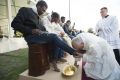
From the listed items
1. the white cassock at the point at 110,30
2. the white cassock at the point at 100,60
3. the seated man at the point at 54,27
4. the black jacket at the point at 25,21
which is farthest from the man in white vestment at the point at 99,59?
the white cassock at the point at 110,30

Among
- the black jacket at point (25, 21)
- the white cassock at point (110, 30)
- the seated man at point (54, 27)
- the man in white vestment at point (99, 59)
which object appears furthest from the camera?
the white cassock at point (110, 30)

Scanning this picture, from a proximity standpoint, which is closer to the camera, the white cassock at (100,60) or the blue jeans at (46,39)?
the white cassock at (100,60)

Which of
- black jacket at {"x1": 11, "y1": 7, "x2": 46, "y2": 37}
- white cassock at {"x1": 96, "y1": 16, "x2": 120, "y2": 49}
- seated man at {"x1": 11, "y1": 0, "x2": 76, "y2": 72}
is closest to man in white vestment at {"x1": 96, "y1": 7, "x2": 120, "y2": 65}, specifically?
white cassock at {"x1": 96, "y1": 16, "x2": 120, "y2": 49}

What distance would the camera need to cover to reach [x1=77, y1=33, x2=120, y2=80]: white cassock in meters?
1.86

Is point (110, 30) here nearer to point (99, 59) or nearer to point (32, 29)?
point (99, 59)

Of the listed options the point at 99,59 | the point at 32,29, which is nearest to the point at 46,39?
the point at 32,29

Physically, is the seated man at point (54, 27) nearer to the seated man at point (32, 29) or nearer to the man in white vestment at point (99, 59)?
the seated man at point (32, 29)

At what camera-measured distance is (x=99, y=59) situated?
6.14ft

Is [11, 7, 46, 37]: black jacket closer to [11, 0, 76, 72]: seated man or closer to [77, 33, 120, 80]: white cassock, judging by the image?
[11, 0, 76, 72]: seated man

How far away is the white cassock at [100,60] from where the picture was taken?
6.11 ft

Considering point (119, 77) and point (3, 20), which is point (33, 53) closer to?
point (119, 77)

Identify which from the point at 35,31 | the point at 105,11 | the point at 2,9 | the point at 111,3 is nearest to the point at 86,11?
the point at 111,3

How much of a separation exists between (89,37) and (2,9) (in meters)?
4.39

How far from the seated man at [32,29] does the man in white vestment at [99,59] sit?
1.34ft
